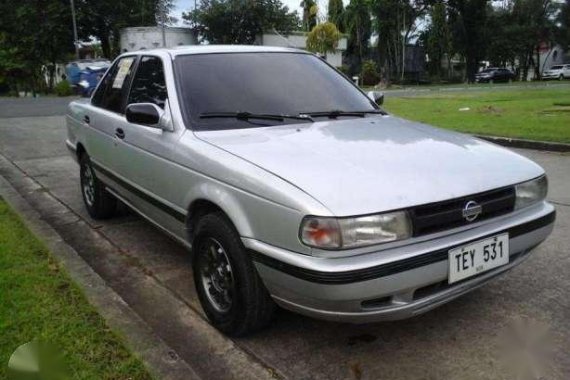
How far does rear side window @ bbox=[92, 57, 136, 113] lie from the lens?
4.43m

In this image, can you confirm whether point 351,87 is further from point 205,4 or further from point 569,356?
point 205,4

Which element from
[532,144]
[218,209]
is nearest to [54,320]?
[218,209]

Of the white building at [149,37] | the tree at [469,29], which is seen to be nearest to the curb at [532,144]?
the white building at [149,37]

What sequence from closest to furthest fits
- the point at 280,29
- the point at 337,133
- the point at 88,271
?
1. the point at 337,133
2. the point at 88,271
3. the point at 280,29

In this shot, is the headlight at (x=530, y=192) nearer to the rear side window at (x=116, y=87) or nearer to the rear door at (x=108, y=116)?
the rear door at (x=108, y=116)

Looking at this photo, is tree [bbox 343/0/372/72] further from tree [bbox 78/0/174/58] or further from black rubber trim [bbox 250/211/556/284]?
black rubber trim [bbox 250/211/556/284]

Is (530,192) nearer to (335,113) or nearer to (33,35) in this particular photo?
(335,113)

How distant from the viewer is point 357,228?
2.33m

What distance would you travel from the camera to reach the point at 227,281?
2943 millimetres

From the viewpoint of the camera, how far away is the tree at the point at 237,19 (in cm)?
3756

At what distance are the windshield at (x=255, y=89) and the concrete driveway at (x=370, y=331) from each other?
1.20m

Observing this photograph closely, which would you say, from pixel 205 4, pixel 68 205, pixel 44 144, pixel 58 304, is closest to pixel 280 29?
pixel 205 4

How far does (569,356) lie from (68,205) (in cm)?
495

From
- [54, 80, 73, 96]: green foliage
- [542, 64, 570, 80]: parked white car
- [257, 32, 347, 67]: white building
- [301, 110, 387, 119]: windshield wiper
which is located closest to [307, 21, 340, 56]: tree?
[257, 32, 347, 67]: white building
